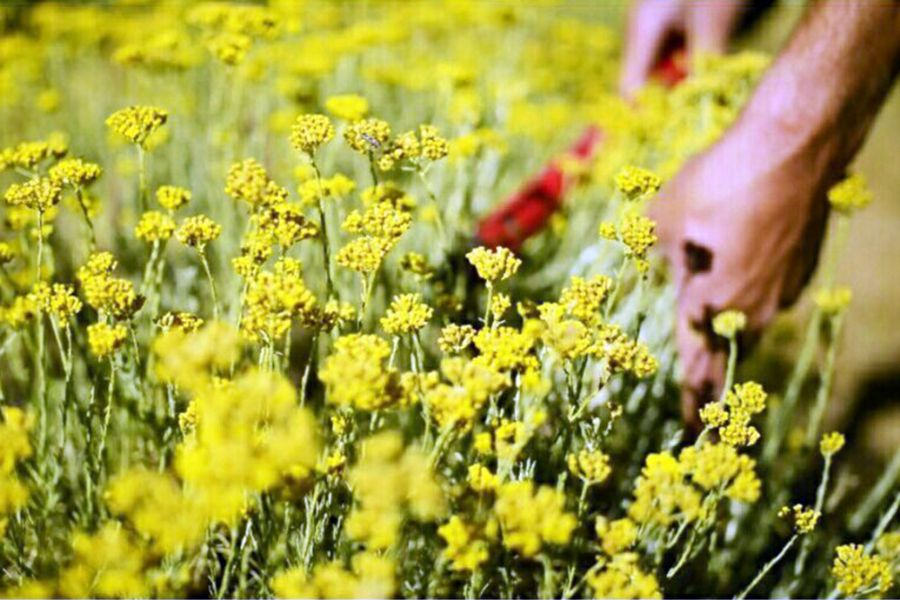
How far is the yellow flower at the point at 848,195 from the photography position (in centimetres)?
121

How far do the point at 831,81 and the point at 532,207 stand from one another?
62 centimetres

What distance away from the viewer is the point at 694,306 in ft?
4.01

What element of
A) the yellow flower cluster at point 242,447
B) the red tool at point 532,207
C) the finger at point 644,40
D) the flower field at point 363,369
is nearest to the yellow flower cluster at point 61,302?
the flower field at point 363,369

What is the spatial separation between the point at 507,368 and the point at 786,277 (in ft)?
1.86

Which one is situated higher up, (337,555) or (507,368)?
(507,368)

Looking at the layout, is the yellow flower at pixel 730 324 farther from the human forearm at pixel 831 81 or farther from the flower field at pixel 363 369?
the human forearm at pixel 831 81

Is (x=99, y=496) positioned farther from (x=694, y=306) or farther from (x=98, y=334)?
(x=694, y=306)

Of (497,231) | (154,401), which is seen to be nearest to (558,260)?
(497,231)

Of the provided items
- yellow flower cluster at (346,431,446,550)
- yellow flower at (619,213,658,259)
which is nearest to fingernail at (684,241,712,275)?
yellow flower at (619,213,658,259)

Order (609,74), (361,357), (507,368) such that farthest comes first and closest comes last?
(609,74) → (507,368) → (361,357)

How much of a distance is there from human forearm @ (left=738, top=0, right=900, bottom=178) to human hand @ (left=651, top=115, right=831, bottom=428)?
11 mm

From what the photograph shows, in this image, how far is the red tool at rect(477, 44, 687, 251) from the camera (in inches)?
59.4

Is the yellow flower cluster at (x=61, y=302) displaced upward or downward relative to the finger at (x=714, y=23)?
downward

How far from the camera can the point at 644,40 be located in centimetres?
215
